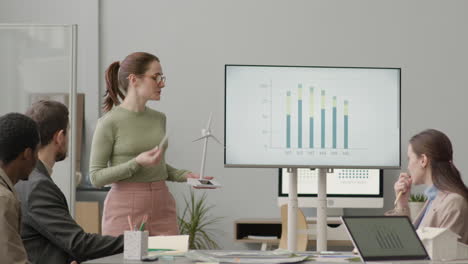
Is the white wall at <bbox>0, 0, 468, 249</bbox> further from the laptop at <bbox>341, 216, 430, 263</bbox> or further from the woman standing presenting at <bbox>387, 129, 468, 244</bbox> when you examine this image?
the laptop at <bbox>341, 216, 430, 263</bbox>

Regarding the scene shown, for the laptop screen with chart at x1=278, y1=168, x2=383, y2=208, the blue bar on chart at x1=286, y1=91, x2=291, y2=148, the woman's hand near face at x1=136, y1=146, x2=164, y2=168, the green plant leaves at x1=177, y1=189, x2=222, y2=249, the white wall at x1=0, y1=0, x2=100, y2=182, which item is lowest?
the green plant leaves at x1=177, y1=189, x2=222, y2=249

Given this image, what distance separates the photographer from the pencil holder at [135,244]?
2.55 metres

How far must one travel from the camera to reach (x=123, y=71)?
3.58 meters

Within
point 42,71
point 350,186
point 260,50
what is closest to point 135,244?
point 42,71

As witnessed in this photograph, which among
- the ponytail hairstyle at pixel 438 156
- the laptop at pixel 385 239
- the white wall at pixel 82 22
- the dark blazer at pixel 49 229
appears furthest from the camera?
the white wall at pixel 82 22

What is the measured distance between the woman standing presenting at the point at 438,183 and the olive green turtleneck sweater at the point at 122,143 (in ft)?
3.50

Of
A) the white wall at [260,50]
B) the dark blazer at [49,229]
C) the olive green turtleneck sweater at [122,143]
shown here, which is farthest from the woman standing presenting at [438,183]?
the white wall at [260,50]

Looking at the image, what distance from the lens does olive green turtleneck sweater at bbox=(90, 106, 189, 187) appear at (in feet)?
11.4

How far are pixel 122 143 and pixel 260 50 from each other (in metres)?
3.10

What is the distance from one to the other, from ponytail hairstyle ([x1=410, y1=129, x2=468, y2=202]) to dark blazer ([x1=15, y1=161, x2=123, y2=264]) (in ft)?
4.18

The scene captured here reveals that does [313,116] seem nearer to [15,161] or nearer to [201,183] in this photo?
[201,183]

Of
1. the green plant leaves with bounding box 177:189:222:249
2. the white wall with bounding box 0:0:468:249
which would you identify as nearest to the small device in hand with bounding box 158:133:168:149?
the green plant leaves with bounding box 177:189:222:249

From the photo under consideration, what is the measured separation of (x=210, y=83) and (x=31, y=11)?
1.54 metres

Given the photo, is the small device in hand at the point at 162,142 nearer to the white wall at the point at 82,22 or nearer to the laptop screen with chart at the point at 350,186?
the laptop screen with chart at the point at 350,186
